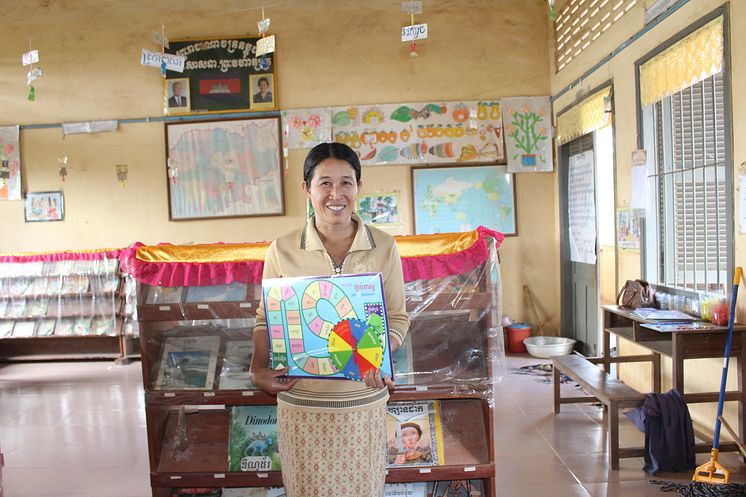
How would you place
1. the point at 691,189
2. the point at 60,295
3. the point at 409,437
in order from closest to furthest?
the point at 409,437 → the point at 691,189 → the point at 60,295

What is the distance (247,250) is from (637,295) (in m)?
2.89

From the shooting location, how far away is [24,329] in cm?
683

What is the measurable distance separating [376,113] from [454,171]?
113 centimetres

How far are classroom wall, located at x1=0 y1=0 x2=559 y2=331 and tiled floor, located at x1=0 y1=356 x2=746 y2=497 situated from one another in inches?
80.5

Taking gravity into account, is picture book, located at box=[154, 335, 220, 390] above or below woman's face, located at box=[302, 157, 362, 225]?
below

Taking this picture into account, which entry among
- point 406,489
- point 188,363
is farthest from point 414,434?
point 188,363

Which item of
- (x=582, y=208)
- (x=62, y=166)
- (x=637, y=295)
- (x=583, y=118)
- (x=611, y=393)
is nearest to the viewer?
(x=611, y=393)

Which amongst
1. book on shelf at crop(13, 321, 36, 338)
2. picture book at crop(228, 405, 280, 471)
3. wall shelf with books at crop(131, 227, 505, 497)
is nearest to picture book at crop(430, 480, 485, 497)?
wall shelf with books at crop(131, 227, 505, 497)

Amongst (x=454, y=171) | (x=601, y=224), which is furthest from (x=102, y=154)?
(x=601, y=224)

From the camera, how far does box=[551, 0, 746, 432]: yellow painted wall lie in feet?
11.3

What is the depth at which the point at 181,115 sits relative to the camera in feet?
23.2

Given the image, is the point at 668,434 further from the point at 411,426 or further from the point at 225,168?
the point at 225,168

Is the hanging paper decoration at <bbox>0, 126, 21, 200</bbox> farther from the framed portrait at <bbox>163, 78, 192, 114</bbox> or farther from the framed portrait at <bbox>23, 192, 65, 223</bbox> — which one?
the framed portrait at <bbox>163, 78, 192, 114</bbox>

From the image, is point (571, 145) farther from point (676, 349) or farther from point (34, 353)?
point (34, 353)
